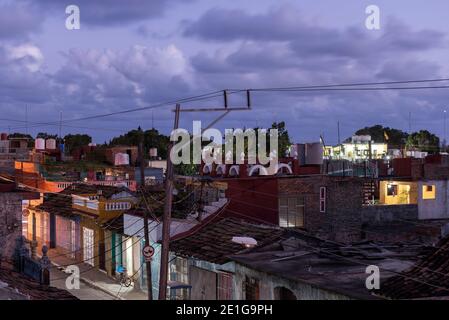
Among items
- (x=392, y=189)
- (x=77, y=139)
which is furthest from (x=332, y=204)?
(x=77, y=139)

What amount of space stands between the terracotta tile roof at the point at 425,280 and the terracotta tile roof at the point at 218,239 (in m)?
7.07

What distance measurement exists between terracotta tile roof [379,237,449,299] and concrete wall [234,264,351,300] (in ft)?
3.69

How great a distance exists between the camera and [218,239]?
23734 mm

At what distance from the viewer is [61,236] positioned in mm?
40344

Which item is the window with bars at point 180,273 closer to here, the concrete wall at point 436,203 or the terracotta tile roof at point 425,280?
the terracotta tile roof at point 425,280

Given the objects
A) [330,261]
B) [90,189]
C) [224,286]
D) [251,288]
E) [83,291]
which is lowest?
[83,291]

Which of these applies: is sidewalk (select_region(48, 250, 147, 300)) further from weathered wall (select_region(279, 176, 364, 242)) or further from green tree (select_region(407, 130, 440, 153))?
green tree (select_region(407, 130, 440, 153))

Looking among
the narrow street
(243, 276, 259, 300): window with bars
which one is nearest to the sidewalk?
the narrow street

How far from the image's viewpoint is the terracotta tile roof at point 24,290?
15.5m

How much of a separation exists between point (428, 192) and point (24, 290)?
29991 mm

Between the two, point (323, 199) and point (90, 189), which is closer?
point (323, 199)

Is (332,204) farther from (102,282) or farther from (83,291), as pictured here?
(83,291)
